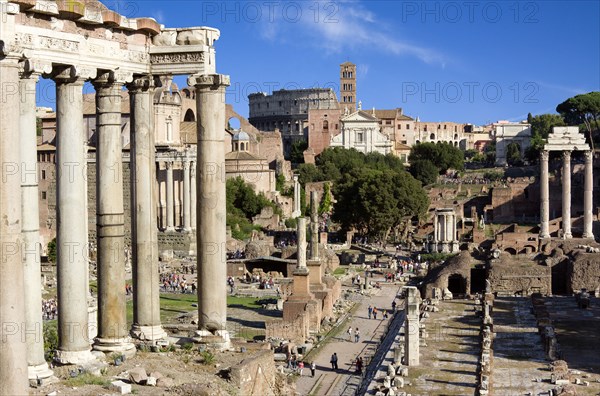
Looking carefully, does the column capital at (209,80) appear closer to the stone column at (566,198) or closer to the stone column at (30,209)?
the stone column at (30,209)

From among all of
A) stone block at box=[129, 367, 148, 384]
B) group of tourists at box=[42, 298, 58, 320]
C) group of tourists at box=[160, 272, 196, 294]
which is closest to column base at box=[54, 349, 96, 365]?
stone block at box=[129, 367, 148, 384]

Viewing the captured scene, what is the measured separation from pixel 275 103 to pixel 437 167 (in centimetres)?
5092

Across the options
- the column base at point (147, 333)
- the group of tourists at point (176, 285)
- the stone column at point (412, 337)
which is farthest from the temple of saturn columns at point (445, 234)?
the column base at point (147, 333)

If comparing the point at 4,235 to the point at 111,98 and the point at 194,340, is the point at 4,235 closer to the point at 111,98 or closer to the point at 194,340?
the point at 111,98

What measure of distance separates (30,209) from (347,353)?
68.8 ft

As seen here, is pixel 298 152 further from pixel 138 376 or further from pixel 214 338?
pixel 138 376

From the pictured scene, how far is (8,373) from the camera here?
368 inches

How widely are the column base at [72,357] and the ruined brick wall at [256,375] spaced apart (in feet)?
5.47

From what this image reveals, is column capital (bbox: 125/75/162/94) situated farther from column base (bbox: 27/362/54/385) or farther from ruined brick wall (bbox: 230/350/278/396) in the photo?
column base (bbox: 27/362/54/385)

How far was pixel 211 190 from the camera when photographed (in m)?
13.2

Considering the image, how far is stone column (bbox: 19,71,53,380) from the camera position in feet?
34.2

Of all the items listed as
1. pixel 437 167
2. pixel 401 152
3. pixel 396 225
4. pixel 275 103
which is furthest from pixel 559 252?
pixel 275 103

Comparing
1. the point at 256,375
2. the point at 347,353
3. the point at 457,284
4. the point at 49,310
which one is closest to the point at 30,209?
the point at 256,375

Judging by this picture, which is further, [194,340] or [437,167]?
[437,167]
